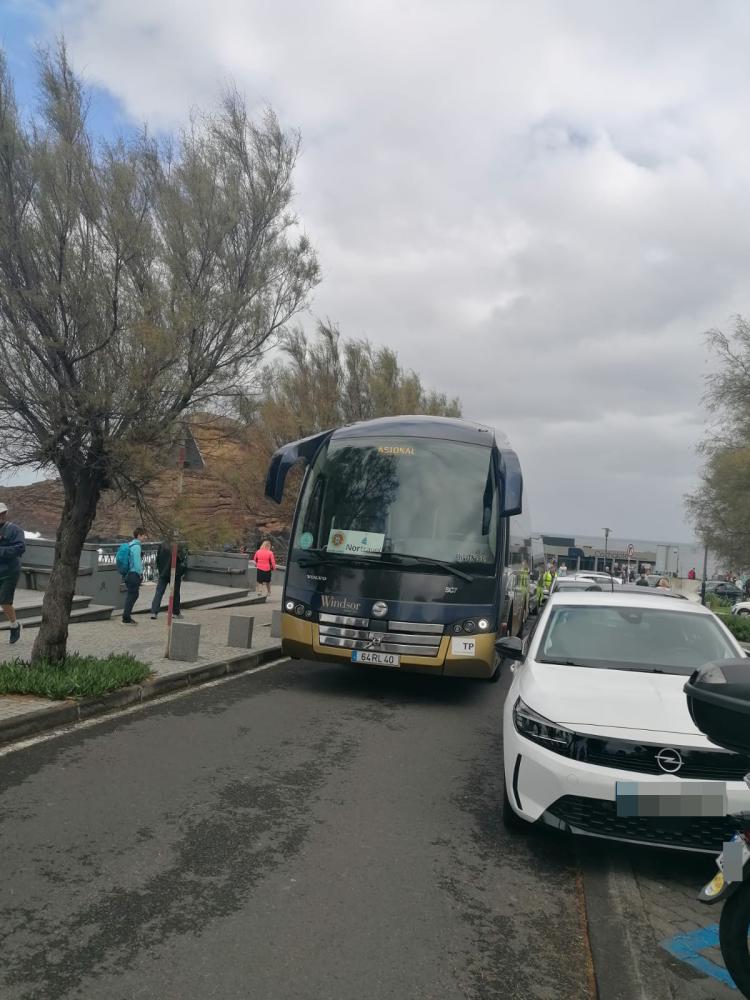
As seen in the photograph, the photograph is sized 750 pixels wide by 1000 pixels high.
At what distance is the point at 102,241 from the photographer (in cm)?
820

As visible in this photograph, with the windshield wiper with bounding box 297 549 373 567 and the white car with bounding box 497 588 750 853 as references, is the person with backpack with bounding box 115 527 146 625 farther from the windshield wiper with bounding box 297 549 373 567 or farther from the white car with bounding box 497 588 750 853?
the white car with bounding box 497 588 750 853

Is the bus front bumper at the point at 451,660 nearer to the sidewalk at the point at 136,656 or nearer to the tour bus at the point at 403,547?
the tour bus at the point at 403,547

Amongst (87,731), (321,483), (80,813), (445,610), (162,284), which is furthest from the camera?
(321,483)

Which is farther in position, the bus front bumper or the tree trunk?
the bus front bumper

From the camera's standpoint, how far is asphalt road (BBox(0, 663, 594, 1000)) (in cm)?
338

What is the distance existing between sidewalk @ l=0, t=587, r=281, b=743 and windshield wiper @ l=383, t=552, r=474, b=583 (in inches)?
112

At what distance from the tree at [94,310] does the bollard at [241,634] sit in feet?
14.1

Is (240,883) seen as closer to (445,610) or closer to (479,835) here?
(479,835)

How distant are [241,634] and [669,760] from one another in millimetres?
9239

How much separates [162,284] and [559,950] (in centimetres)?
720

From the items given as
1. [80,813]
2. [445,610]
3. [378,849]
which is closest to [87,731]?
[80,813]

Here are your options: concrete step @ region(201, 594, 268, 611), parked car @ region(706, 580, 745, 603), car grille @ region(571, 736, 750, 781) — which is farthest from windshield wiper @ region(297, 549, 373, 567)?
parked car @ region(706, 580, 745, 603)

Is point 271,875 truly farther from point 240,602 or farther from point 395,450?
point 240,602

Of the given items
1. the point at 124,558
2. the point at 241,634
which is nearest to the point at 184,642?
the point at 241,634
